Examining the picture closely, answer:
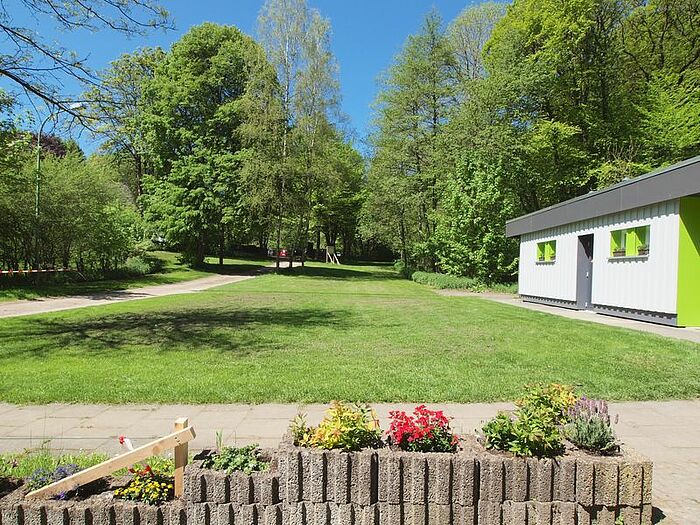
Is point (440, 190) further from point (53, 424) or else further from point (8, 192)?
point (53, 424)

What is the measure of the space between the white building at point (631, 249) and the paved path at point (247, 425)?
7.17 meters

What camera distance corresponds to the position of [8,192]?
1897cm

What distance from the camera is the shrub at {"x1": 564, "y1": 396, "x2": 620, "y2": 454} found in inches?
116

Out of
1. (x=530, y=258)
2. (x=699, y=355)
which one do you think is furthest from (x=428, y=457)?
(x=530, y=258)

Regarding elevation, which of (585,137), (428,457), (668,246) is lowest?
(428,457)

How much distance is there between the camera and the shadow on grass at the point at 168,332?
347 inches

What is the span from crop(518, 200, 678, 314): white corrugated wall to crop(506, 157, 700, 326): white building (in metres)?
0.02

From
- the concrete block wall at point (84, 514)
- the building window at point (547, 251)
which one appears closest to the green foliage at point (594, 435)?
the concrete block wall at point (84, 514)

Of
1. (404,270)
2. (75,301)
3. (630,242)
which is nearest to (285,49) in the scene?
(404,270)

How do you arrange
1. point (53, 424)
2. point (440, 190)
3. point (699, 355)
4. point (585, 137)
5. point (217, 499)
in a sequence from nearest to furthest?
point (217, 499) < point (53, 424) < point (699, 355) < point (585, 137) < point (440, 190)

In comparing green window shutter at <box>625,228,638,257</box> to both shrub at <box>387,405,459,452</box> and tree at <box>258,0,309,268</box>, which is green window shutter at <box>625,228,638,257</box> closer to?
shrub at <box>387,405,459,452</box>

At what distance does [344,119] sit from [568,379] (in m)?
31.9

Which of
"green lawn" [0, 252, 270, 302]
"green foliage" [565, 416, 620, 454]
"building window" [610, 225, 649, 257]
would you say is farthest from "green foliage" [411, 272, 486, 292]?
"green foliage" [565, 416, 620, 454]

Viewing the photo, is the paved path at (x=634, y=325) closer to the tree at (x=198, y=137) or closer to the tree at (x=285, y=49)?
the tree at (x=285, y=49)
